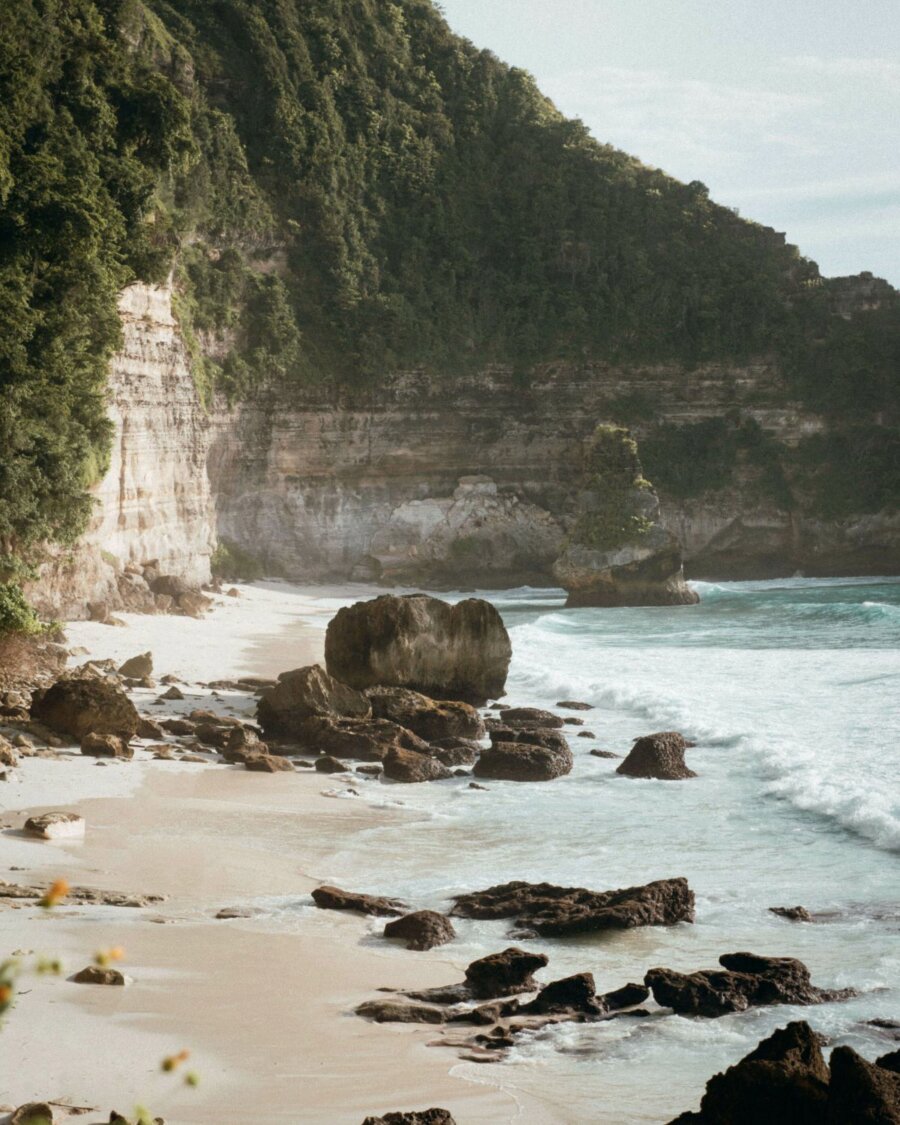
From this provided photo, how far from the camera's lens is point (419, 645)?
23141 mm

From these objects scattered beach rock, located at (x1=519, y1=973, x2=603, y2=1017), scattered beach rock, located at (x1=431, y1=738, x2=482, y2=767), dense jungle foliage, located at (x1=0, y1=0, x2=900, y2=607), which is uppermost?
dense jungle foliage, located at (x1=0, y1=0, x2=900, y2=607)

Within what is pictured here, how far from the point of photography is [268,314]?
5509cm

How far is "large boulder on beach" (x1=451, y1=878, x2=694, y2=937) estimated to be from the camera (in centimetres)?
1086

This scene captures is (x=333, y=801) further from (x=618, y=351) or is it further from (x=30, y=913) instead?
(x=618, y=351)

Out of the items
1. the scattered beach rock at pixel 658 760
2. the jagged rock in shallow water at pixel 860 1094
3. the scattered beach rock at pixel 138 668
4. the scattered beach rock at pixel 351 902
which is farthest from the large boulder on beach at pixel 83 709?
the jagged rock in shallow water at pixel 860 1094

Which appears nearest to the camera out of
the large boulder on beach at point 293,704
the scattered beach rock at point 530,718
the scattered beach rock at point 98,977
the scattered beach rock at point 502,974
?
the scattered beach rock at point 98,977

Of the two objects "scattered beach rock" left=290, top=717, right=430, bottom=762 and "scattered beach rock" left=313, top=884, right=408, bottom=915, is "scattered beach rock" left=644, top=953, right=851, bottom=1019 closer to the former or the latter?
"scattered beach rock" left=313, top=884, right=408, bottom=915

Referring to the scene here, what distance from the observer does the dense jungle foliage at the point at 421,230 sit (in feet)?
178

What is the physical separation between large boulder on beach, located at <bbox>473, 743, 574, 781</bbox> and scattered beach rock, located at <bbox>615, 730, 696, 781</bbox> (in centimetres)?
86

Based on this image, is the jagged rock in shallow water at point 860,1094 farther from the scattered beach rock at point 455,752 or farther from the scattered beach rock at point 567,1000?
the scattered beach rock at point 455,752

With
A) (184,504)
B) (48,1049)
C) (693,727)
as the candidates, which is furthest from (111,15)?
(48,1049)

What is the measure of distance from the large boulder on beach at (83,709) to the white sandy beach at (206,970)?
1.00 meters

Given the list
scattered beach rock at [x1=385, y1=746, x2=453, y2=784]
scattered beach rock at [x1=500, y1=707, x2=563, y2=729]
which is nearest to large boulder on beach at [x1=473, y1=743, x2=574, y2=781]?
scattered beach rock at [x1=385, y1=746, x2=453, y2=784]

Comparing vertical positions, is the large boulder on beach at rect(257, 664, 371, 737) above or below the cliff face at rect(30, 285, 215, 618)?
below
